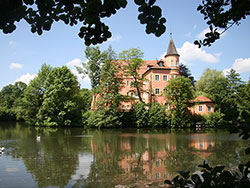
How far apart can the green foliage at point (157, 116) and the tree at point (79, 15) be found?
34.8 metres

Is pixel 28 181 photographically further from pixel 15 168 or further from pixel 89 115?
pixel 89 115

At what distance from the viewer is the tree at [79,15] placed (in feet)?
6.41

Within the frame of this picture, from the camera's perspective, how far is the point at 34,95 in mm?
41312

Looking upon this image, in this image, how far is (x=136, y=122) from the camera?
3653 cm

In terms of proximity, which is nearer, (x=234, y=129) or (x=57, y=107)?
(x=234, y=129)

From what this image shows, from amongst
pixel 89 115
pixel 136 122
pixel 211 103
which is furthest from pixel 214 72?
pixel 89 115

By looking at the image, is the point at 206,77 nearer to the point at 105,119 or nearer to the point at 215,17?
the point at 105,119

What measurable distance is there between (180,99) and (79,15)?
35394 millimetres

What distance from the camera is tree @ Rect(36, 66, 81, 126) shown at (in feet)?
126

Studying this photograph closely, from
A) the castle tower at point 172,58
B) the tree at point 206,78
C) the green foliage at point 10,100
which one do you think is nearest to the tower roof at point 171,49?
the castle tower at point 172,58

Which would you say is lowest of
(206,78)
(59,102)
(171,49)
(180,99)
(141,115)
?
(141,115)

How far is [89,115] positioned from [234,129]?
38597mm

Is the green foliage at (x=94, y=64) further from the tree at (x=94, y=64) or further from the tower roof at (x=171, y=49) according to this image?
the tower roof at (x=171, y=49)

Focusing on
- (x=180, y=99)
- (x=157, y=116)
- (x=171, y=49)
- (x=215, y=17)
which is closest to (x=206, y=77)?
(x=171, y=49)
